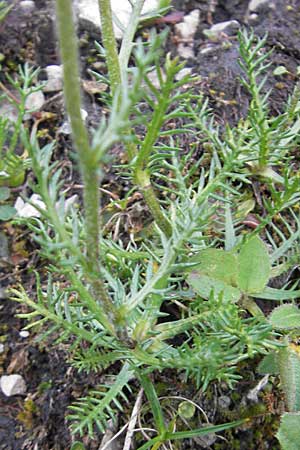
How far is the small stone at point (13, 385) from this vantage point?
1.50 m

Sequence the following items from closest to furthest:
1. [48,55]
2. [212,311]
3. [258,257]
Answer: [212,311], [258,257], [48,55]

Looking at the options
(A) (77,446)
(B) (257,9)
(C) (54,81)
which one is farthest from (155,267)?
(B) (257,9)

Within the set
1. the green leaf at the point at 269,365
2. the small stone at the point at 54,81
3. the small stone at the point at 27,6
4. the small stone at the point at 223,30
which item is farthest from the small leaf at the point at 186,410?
the small stone at the point at 27,6

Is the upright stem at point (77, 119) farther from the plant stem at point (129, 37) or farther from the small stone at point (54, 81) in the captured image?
the small stone at point (54, 81)

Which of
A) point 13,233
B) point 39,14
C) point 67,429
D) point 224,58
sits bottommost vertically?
point 67,429

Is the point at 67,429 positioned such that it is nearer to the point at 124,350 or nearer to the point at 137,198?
the point at 124,350

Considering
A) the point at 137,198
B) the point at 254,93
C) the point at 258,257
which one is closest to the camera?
the point at 258,257

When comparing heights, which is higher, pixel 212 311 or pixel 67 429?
pixel 212 311

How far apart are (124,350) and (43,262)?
2.09 ft

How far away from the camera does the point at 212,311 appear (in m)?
1.09

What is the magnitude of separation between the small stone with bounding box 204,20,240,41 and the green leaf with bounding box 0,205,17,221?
3.17 ft

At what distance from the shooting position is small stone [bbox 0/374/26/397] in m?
1.50

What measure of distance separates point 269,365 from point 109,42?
766 mm

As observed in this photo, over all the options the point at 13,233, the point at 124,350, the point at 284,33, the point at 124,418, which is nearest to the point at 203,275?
the point at 124,350
